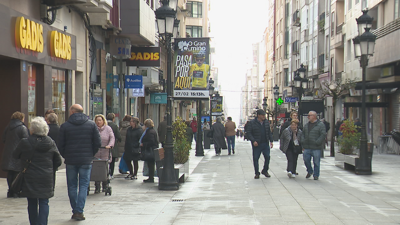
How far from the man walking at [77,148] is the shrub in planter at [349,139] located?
11378 millimetres

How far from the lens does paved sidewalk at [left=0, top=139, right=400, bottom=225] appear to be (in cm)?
919

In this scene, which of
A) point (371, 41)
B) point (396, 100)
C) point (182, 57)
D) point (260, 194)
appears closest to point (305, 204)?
point (260, 194)

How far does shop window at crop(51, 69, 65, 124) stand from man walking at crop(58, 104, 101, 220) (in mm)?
8650

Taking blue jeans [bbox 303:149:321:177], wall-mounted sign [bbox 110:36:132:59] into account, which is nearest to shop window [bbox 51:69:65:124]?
wall-mounted sign [bbox 110:36:132:59]

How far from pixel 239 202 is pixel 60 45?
852 centimetres

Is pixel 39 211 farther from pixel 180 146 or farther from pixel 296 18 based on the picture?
pixel 296 18

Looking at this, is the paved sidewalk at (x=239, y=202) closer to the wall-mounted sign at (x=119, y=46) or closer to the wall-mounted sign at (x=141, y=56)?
the wall-mounted sign at (x=119, y=46)

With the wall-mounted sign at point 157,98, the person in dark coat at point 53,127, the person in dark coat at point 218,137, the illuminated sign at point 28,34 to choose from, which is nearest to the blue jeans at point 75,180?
the person in dark coat at point 53,127

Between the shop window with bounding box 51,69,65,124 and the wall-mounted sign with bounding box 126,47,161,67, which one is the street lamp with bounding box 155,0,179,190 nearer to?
the shop window with bounding box 51,69,65,124

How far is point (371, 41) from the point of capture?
57.8 ft

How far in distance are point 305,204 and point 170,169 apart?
3820 millimetres

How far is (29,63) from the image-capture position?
51.2ft

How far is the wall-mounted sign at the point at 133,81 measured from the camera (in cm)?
2569

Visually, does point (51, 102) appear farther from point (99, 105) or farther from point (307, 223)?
point (307, 223)
